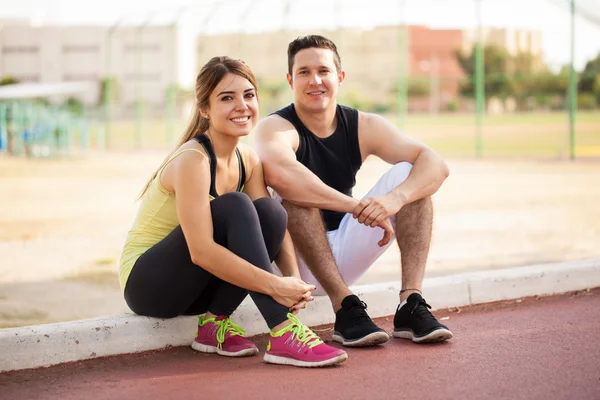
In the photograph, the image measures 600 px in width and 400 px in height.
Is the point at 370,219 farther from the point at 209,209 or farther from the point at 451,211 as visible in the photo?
the point at 451,211

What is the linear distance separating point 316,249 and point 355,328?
1.38ft

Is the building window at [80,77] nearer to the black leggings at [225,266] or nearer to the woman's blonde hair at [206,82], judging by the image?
the woman's blonde hair at [206,82]

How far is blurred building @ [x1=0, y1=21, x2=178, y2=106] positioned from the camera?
68562mm

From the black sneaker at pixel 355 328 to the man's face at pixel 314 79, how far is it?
1049mm

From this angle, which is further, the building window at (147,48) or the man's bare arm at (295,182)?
the building window at (147,48)

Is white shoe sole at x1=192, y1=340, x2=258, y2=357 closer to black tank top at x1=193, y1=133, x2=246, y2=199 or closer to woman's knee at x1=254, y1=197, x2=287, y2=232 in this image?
woman's knee at x1=254, y1=197, x2=287, y2=232

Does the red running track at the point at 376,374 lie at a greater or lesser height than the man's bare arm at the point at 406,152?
lesser

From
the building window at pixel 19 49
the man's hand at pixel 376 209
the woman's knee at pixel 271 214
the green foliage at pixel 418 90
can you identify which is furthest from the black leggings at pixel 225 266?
the building window at pixel 19 49

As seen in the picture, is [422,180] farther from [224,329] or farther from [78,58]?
[78,58]

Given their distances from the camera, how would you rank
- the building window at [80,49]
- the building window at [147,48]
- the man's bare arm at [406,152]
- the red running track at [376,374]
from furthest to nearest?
the building window at [80,49]
the building window at [147,48]
the man's bare arm at [406,152]
the red running track at [376,374]

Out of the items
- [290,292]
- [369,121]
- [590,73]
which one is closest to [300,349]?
[290,292]

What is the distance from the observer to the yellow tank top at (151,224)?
385cm

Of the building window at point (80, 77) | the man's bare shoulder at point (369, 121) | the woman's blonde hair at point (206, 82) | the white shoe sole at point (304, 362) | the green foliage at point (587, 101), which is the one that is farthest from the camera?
the building window at point (80, 77)

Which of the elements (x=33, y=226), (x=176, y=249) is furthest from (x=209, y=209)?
(x=33, y=226)
